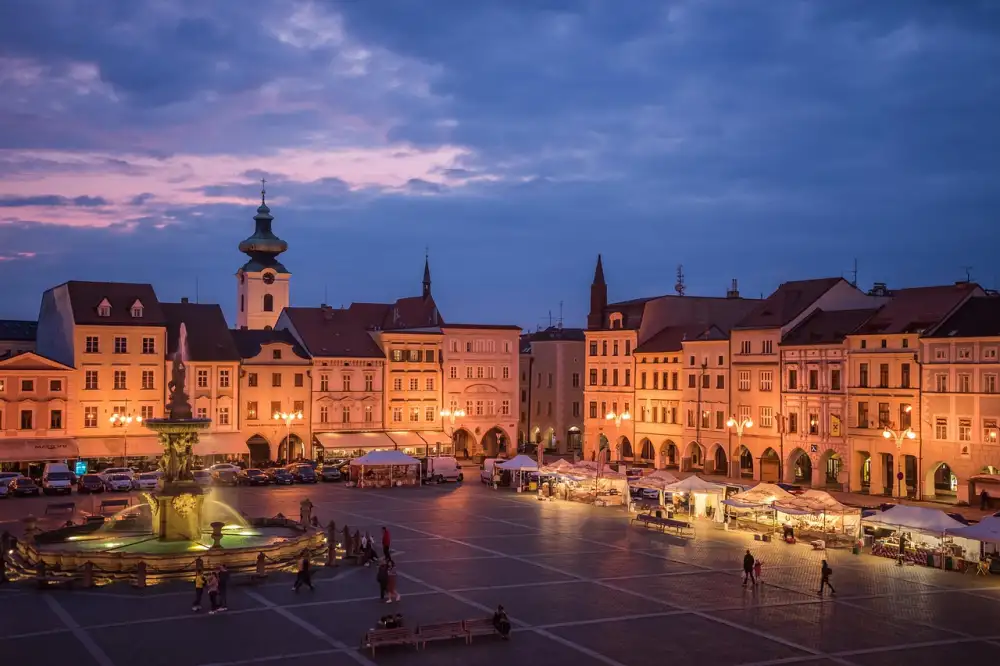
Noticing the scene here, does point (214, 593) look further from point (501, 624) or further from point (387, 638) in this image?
point (501, 624)

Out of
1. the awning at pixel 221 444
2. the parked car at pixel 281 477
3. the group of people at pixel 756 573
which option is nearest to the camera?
the group of people at pixel 756 573

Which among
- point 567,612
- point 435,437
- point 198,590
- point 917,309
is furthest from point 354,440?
point 567,612

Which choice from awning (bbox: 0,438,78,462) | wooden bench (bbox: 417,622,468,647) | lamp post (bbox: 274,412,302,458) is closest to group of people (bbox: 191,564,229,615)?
wooden bench (bbox: 417,622,468,647)

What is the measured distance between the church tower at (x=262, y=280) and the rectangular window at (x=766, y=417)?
55281 millimetres

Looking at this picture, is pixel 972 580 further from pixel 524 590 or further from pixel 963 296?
pixel 963 296

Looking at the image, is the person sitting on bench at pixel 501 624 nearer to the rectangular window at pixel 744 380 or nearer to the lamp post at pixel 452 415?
the rectangular window at pixel 744 380

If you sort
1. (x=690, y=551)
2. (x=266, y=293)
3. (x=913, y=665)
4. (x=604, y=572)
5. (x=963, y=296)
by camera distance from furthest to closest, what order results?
(x=266, y=293) < (x=963, y=296) < (x=690, y=551) < (x=604, y=572) < (x=913, y=665)

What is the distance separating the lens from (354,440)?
7794cm

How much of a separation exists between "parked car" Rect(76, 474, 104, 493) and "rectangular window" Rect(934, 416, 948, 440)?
44786mm

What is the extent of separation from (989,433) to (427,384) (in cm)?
4061

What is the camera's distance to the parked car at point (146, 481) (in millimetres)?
61750

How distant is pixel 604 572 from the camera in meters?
37.7

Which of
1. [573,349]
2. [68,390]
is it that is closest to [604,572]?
[68,390]

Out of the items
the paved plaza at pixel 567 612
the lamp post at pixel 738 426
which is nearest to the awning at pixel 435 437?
the lamp post at pixel 738 426
